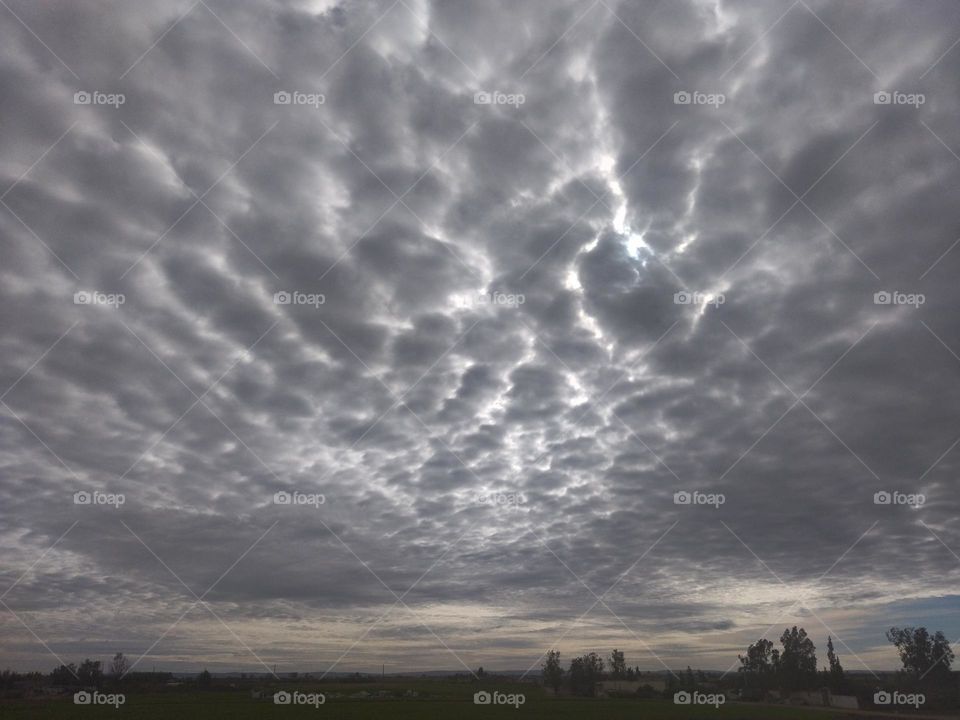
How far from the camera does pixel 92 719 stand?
63.4m

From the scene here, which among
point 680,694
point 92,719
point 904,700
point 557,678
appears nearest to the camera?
point 92,719

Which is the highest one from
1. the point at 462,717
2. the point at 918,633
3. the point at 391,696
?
the point at 918,633

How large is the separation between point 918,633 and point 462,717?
6672cm

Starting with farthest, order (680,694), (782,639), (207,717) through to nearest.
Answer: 1. (782,639)
2. (680,694)
3. (207,717)

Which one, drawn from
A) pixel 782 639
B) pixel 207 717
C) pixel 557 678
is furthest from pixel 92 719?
pixel 782 639

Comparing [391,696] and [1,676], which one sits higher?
[1,676]

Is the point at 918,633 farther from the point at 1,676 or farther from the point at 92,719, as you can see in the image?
the point at 1,676

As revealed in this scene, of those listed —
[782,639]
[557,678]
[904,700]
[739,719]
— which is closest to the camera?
[739,719]

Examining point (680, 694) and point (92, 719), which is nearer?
point (92, 719)

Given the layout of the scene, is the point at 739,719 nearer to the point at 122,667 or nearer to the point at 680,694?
the point at 680,694

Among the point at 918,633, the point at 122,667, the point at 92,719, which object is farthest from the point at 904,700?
the point at 122,667

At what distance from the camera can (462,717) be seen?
77875mm

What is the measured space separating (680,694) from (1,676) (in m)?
97.5

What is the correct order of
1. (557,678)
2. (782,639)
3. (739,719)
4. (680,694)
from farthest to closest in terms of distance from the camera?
(557,678) → (782,639) → (680,694) → (739,719)
